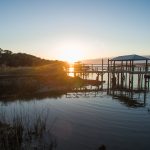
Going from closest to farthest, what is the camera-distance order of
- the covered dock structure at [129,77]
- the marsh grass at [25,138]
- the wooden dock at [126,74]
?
the marsh grass at [25,138]
the covered dock structure at [129,77]
the wooden dock at [126,74]

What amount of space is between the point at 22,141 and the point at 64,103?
10417mm

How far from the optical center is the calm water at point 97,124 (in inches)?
438

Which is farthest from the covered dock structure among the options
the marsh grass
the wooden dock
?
the marsh grass

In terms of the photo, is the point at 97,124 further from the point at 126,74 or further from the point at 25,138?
the point at 126,74

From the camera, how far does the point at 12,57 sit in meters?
60.8

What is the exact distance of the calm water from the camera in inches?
438

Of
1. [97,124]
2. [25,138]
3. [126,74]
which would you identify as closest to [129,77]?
[126,74]

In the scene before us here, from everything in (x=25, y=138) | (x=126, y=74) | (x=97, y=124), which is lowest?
(x=97, y=124)

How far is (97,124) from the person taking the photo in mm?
14211

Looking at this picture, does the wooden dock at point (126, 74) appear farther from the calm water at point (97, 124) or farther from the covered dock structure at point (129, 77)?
the calm water at point (97, 124)

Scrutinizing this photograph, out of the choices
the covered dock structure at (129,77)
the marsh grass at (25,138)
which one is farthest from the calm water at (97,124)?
the covered dock structure at (129,77)

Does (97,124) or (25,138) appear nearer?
(25,138)

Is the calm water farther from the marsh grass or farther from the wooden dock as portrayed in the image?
the wooden dock

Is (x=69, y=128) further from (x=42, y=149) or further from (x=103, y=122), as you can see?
(x=42, y=149)
